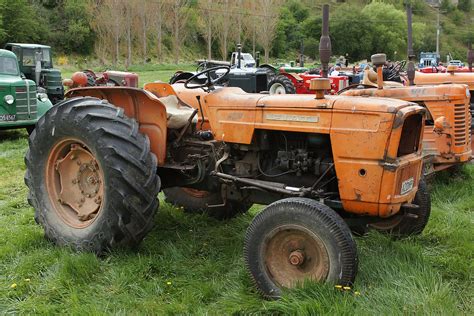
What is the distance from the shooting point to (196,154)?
14.2 feet

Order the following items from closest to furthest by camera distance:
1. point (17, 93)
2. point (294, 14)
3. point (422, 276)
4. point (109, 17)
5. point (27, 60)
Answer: point (422, 276), point (17, 93), point (27, 60), point (109, 17), point (294, 14)

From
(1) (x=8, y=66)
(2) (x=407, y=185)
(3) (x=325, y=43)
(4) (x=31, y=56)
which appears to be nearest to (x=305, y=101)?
(3) (x=325, y=43)

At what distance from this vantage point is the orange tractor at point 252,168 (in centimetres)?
327

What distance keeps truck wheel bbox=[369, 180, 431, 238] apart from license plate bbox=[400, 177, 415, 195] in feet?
2.30

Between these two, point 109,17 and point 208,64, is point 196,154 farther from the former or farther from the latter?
point 109,17

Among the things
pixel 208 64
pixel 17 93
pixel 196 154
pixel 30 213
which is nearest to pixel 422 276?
pixel 196 154

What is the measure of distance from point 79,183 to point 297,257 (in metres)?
1.96

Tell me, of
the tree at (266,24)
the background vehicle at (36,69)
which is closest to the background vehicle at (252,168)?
the background vehicle at (36,69)

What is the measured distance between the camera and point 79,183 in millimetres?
4254

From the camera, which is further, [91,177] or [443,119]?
[443,119]

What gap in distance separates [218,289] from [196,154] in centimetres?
123

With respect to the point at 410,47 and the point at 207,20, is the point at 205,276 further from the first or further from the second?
the point at 207,20

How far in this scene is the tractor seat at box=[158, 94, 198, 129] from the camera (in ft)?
14.2

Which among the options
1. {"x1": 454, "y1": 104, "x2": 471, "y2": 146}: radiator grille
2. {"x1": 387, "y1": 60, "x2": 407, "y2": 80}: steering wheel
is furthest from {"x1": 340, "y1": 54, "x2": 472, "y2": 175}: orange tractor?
{"x1": 387, "y1": 60, "x2": 407, "y2": 80}: steering wheel
